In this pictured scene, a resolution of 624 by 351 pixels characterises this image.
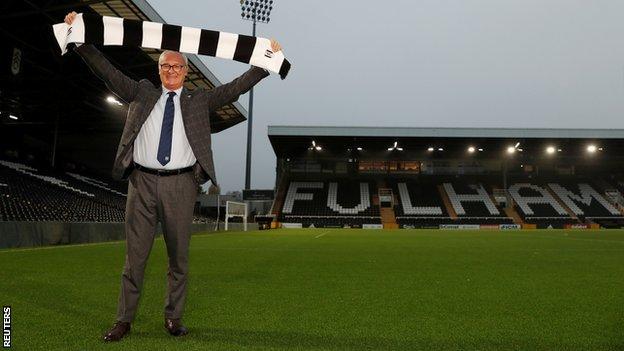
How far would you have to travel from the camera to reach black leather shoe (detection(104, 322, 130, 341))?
254 cm

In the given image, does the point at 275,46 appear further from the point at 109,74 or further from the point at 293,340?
the point at 293,340

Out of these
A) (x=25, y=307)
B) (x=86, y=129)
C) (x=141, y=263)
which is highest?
(x=86, y=129)

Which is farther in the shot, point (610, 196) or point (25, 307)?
point (610, 196)

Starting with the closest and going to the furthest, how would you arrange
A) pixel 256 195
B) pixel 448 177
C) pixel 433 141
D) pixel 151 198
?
pixel 151 198 < pixel 433 141 < pixel 256 195 < pixel 448 177

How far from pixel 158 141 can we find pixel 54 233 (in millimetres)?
9511

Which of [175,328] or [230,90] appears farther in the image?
[230,90]

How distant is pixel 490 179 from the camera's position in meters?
42.4

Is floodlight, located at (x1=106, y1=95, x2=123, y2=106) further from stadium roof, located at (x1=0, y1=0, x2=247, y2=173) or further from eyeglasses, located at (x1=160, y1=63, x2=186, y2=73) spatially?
eyeglasses, located at (x1=160, y1=63, x2=186, y2=73)

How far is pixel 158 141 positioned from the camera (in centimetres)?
279

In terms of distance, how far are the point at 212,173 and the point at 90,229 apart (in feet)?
34.7

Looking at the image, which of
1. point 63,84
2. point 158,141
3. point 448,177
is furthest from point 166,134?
point 448,177

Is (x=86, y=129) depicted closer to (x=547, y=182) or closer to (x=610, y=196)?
(x=547, y=182)

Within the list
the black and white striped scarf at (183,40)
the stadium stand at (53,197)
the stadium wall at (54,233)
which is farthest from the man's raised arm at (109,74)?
the stadium stand at (53,197)

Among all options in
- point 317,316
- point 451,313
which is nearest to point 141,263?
point 317,316
